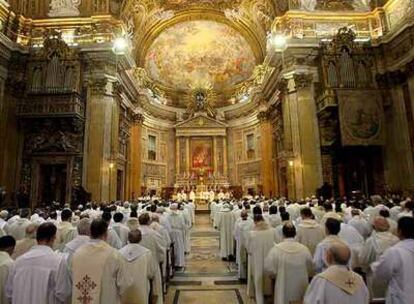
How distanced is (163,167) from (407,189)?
1752cm

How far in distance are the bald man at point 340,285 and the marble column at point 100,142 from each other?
1385 cm

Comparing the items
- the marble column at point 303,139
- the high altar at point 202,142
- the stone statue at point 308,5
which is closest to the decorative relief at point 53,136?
the marble column at point 303,139

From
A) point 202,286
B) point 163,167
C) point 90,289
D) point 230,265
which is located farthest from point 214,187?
point 90,289

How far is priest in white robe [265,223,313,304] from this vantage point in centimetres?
353

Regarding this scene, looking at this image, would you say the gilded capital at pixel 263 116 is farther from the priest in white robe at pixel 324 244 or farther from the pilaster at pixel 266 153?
the priest in white robe at pixel 324 244

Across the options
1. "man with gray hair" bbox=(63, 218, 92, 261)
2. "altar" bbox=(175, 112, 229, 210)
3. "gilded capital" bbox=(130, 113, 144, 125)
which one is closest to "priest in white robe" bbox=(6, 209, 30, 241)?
"man with gray hair" bbox=(63, 218, 92, 261)

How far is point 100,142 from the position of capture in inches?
610

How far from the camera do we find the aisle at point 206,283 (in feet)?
18.5

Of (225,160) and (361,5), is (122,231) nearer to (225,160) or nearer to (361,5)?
(361,5)

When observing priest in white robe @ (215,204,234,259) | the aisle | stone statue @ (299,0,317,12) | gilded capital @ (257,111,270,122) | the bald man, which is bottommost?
the aisle

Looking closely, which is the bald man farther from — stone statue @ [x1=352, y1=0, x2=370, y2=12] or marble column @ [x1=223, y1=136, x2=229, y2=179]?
marble column @ [x1=223, y1=136, x2=229, y2=179]

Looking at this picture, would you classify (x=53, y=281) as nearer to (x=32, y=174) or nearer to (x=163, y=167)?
(x=32, y=174)

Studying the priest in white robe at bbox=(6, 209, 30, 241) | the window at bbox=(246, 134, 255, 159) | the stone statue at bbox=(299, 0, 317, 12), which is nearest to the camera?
the priest in white robe at bbox=(6, 209, 30, 241)

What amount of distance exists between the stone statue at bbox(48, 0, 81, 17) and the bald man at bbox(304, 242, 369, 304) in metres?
18.6
